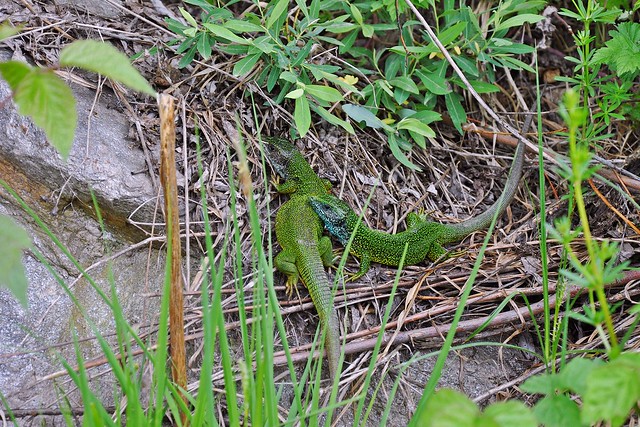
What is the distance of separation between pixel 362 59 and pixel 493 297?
5.69 ft

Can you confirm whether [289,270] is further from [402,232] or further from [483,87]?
[483,87]

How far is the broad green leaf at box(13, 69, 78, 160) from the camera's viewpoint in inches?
59.8

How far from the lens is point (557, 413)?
66.0 inches

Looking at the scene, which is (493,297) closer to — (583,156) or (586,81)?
(586,81)

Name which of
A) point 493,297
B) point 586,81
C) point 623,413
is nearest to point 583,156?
point 623,413

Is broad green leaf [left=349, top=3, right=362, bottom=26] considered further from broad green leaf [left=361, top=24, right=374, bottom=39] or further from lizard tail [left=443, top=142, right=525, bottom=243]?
lizard tail [left=443, top=142, right=525, bottom=243]

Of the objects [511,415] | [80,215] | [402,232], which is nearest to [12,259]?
[511,415]

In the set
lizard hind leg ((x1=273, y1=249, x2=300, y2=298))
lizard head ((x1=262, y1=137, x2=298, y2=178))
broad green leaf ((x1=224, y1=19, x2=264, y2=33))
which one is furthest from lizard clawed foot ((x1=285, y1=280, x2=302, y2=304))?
broad green leaf ((x1=224, y1=19, x2=264, y2=33))

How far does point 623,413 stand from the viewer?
4.71ft

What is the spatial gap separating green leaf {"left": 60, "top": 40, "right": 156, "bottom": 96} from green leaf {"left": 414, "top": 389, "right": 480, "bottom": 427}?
0.92 metres

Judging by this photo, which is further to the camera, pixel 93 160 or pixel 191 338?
pixel 93 160

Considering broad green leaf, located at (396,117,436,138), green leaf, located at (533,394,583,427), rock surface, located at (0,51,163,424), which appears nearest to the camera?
green leaf, located at (533,394,583,427)

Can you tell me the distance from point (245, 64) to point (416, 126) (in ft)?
3.37

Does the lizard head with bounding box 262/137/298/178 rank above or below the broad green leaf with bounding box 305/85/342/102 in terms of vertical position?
below
